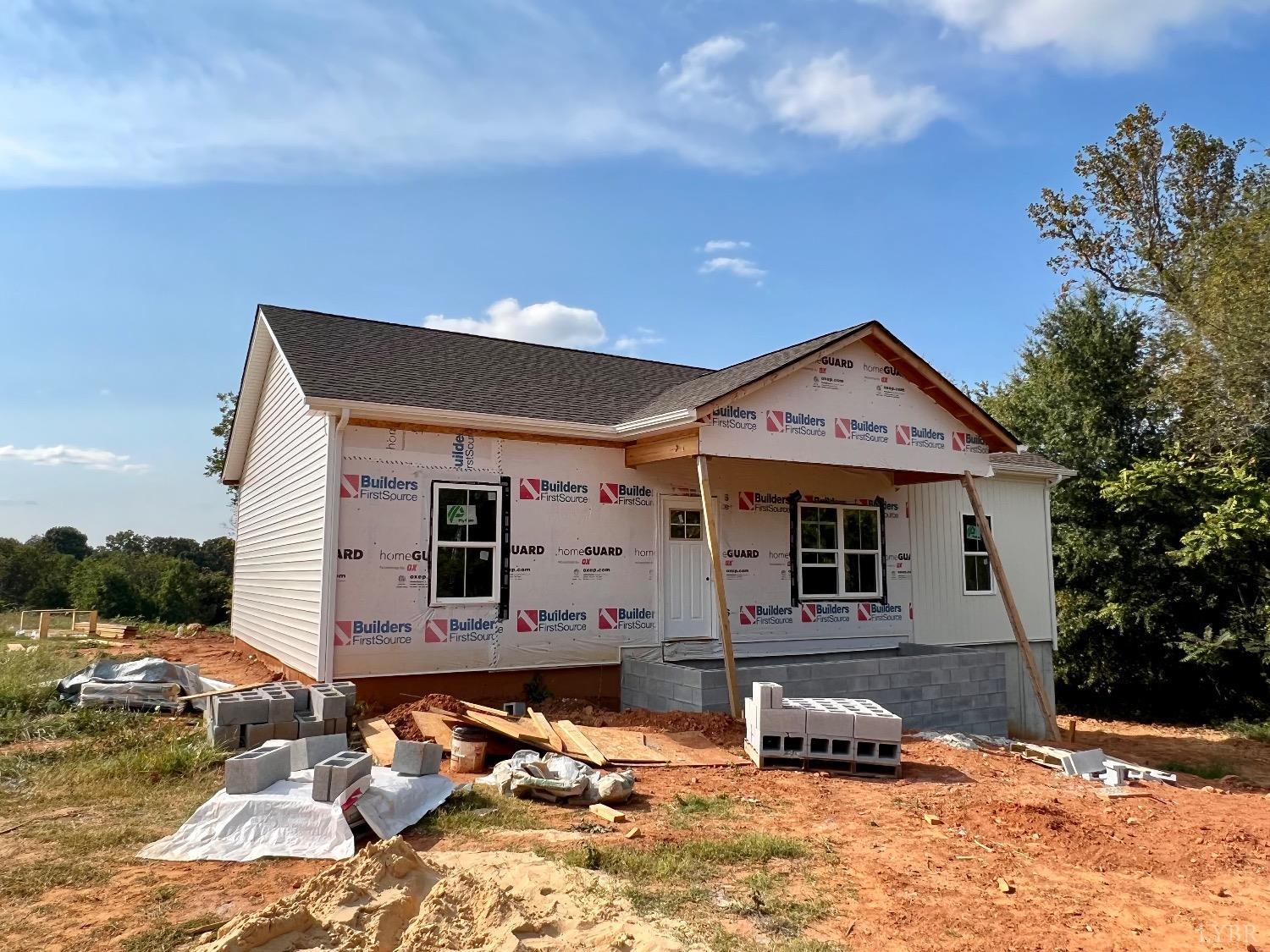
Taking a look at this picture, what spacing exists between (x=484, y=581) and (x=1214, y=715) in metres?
18.2

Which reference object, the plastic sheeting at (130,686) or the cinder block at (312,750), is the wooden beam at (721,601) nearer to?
the cinder block at (312,750)

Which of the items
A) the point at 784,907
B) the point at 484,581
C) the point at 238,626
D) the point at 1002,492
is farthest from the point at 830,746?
the point at 238,626

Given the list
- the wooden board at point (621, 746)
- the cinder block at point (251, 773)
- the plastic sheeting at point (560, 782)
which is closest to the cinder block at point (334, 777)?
the cinder block at point (251, 773)

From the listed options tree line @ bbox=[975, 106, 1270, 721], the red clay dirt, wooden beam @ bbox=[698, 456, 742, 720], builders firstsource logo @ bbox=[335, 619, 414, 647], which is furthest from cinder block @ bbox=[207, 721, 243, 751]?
tree line @ bbox=[975, 106, 1270, 721]

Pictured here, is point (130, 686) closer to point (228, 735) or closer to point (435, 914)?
point (228, 735)

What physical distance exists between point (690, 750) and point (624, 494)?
4340 mm

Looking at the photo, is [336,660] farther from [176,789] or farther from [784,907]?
[784,907]

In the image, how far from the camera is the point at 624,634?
1190cm

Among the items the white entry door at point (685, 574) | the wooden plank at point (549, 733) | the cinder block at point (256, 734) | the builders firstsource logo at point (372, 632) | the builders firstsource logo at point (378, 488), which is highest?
the builders firstsource logo at point (378, 488)

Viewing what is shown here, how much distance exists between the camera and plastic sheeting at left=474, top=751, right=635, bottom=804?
6.71 meters

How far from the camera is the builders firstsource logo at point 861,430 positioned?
1169 cm

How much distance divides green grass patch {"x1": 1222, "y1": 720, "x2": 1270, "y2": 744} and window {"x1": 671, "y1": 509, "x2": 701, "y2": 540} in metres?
13.4

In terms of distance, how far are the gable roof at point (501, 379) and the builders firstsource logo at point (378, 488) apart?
759 mm

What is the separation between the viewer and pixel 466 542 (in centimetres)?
1086
